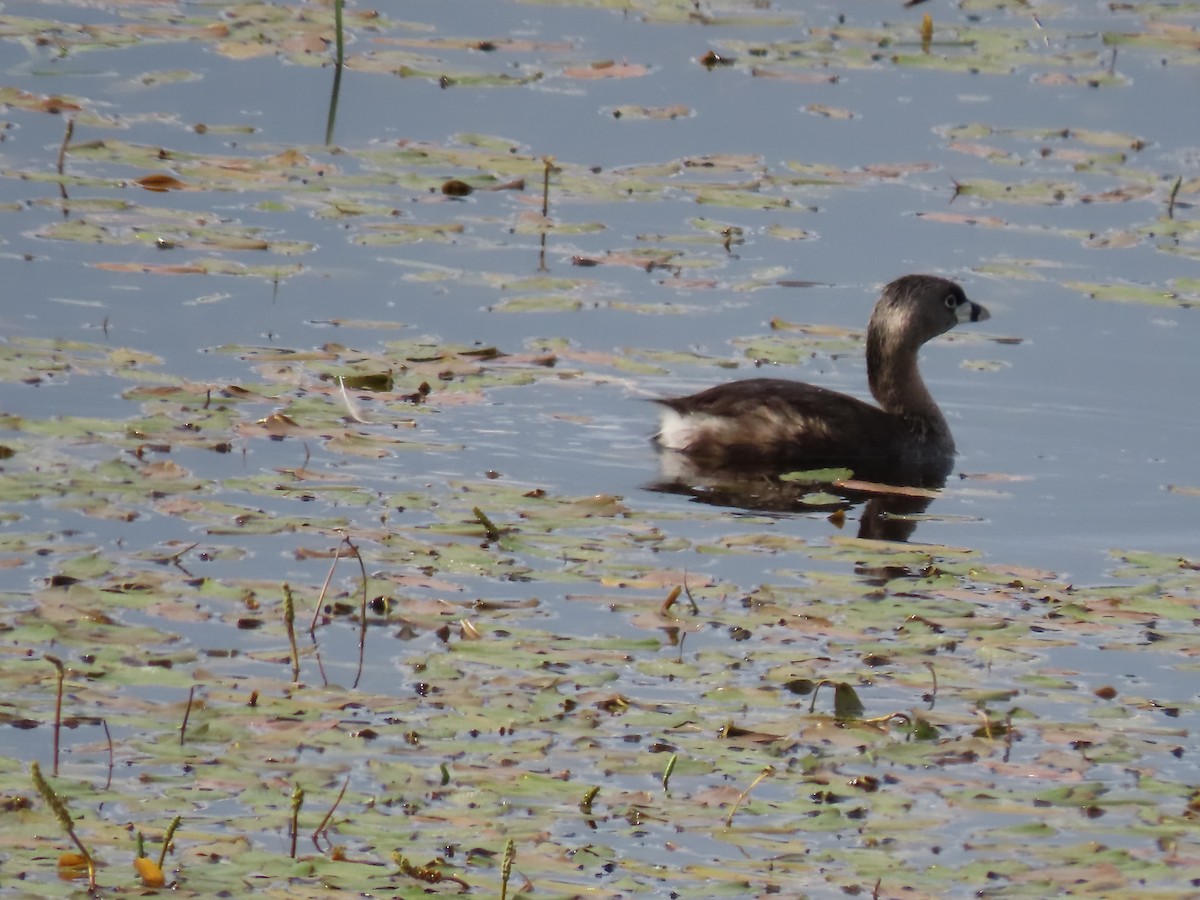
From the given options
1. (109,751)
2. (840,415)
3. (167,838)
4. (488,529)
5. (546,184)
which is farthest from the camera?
(546,184)

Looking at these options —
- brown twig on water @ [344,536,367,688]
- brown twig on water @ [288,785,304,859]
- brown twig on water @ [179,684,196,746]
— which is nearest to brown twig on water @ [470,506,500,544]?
brown twig on water @ [344,536,367,688]

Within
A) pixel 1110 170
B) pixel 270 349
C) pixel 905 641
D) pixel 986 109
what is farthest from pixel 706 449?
pixel 986 109

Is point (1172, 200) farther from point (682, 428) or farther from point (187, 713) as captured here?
point (187, 713)

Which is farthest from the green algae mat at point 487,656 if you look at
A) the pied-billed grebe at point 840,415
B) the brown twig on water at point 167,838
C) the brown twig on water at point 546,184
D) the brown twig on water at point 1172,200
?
the brown twig on water at point 1172,200

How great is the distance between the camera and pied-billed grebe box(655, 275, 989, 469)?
1009 centimetres

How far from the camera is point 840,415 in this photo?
1023 cm

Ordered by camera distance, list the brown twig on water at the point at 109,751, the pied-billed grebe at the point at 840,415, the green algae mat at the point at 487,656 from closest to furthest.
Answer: the green algae mat at the point at 487,656, the brown twig on water at the point at 109,751, the pied-billed grebe at the point at 840,415

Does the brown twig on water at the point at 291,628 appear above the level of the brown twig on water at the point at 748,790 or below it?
above

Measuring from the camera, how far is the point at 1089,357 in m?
11.9

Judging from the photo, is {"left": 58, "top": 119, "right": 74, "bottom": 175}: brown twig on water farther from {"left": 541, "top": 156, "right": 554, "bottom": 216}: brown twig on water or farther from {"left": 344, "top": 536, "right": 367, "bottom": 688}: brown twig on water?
{"left": 344, "top": 536, "right": 367, "bottom": 688}: brown twig on water

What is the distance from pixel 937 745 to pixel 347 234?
729 centimetres

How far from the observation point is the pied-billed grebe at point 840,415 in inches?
397

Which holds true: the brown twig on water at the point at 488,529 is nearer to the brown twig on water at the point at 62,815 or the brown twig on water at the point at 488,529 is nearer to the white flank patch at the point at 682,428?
the white flank patch at the point at 682,428

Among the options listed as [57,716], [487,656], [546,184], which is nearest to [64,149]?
[546,184]
